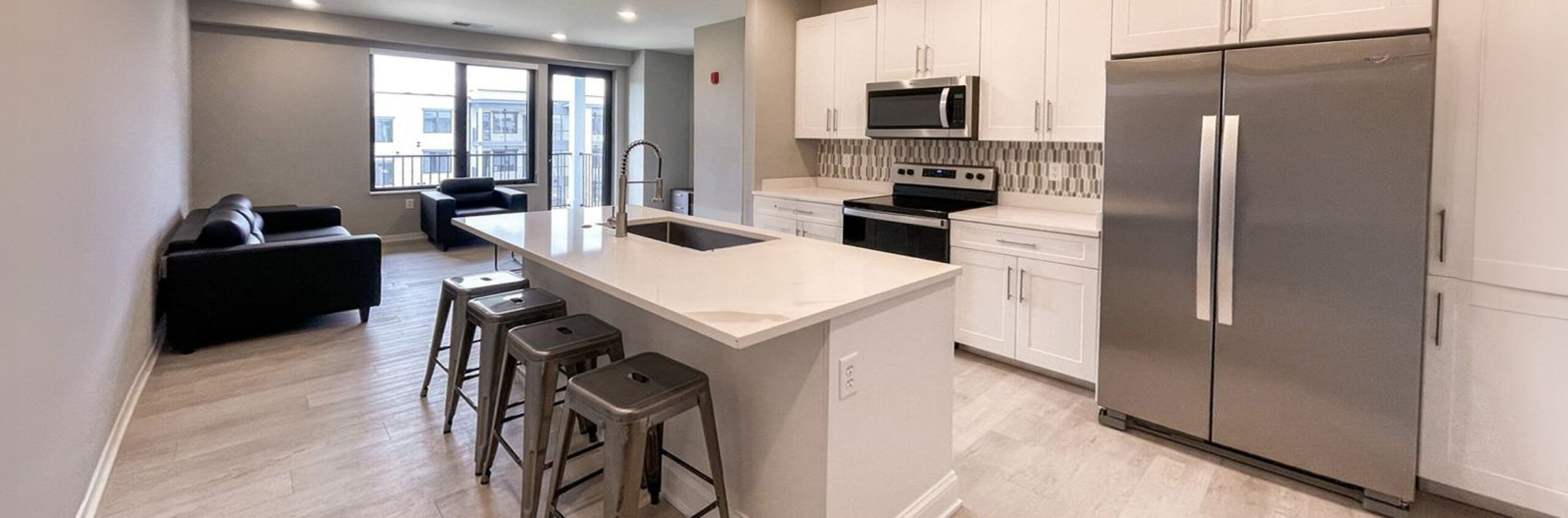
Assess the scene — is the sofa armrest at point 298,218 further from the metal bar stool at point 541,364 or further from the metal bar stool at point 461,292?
the metal bar stool at point 541,364

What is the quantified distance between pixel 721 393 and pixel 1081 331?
1.98m

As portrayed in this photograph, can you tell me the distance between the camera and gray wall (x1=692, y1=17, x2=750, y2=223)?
6.99 meters

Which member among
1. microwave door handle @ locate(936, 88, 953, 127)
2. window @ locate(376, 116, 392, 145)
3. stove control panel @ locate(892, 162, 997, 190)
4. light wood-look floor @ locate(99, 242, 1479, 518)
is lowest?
light wood-look floor @ locate(99, 242, 1479, 518)

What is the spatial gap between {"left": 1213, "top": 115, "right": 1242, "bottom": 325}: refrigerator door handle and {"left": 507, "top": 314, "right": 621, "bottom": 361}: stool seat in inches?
83.5

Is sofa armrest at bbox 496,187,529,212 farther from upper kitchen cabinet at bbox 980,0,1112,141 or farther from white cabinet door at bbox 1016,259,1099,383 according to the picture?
white cabinet door at bbox 1016,259,1099,383

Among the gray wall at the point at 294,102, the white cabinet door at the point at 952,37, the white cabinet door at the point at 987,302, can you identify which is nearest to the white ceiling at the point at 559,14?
the gray wall at the point at 294,102

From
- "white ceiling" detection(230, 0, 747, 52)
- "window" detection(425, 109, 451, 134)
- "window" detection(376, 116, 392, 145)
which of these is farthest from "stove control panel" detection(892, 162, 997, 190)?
"window" detection(376, 116, 392, 145)

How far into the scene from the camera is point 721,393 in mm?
2135

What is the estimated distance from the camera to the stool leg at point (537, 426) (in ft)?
6.95

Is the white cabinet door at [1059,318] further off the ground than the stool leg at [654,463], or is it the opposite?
the white cabinet door at [1059,318]

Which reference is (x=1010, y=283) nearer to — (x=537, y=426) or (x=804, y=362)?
(x=804, y=362)

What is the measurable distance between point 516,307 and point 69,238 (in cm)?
129

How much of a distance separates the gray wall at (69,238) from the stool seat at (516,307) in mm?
1122

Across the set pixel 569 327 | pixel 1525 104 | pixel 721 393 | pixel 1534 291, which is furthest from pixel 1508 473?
pixel 569 327
